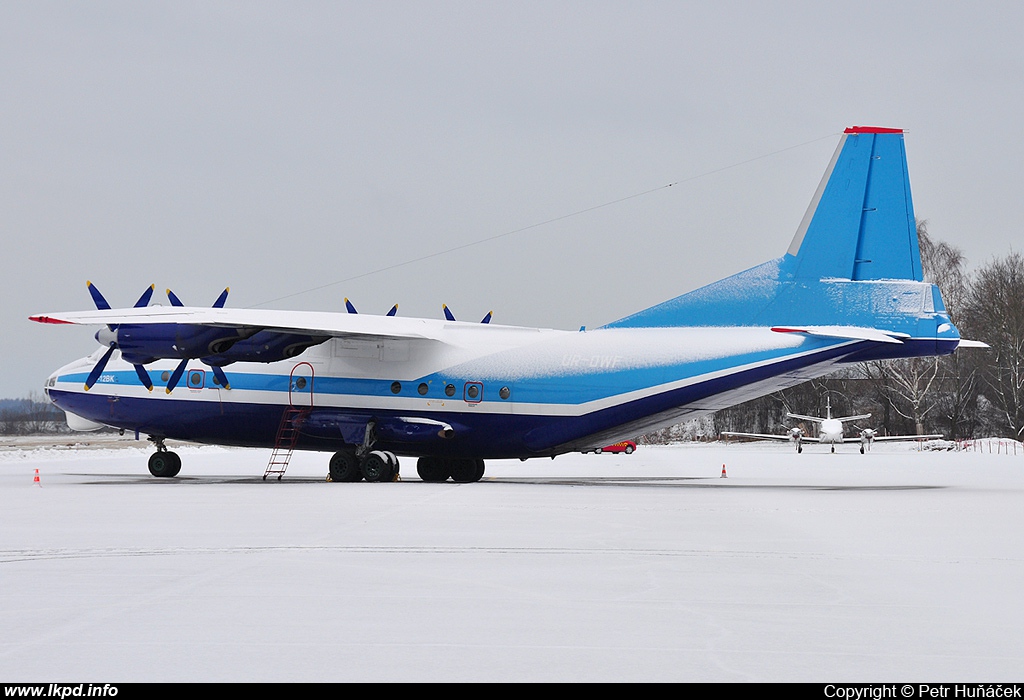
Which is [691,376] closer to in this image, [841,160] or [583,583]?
[841,160]

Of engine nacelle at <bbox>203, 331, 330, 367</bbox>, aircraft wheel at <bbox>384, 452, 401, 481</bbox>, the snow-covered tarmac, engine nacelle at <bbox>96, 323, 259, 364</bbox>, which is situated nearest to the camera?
the snow-covered tarmac

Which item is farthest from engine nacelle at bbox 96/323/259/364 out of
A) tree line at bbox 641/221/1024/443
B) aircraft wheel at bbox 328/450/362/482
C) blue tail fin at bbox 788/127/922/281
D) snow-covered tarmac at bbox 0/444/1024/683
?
tree line at bbox 641/221/1024/443

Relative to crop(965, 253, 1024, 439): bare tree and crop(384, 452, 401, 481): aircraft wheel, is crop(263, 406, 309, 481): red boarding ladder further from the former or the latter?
crop(965, 253, 1024, 439): bare tree

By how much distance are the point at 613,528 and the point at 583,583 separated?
4912 mm

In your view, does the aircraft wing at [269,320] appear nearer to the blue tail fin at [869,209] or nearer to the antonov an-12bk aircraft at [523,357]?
the antonov an-12bk aircraft at [523,357]

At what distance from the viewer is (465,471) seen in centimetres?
2698

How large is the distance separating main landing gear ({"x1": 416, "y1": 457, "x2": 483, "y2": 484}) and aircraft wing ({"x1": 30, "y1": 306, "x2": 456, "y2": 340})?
3875mm

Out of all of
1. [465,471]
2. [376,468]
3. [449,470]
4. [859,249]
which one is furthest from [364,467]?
[859,249]

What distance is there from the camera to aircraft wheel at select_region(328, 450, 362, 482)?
2527 centimetres

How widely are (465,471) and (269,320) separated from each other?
7100mm

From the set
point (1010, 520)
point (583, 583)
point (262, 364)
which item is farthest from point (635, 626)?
point (262, 364)

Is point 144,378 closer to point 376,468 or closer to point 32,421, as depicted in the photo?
point 376,468

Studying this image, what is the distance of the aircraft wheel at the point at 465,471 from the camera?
26953 millimetres

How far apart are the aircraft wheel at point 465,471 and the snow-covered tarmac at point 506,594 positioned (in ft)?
36.0
